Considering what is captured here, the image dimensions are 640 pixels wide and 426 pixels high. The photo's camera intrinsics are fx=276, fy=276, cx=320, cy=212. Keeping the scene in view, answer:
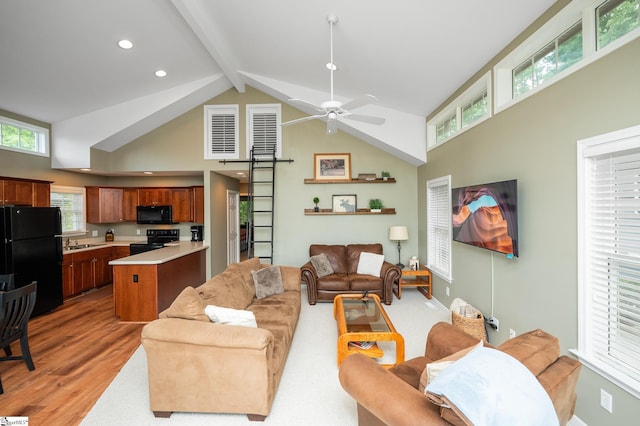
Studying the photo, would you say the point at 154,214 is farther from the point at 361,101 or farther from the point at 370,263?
the point at 361,101

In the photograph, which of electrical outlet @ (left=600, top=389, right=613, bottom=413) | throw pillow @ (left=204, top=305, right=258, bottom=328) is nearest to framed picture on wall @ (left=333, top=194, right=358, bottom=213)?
throw pillow @ (left=204, top=305, right=258, bottom=328)

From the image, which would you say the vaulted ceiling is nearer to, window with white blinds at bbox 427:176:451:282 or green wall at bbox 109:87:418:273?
green wall at bbox 109:87:418:273

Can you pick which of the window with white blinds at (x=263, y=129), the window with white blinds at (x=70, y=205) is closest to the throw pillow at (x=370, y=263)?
the window with white blinds at (x=263, y=129)

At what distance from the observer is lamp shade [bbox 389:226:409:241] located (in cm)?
513

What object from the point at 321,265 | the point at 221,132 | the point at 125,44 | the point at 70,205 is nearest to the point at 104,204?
the point at 70,205

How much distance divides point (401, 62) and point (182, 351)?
147 inches

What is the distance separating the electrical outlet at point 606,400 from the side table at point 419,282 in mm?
2902

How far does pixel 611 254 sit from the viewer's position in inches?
70.9

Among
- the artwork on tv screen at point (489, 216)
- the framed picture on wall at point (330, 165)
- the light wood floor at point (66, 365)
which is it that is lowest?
the light wood floor at point (66, 365)

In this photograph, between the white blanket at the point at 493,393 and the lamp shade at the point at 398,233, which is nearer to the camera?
the white blanket at the point at 493,393

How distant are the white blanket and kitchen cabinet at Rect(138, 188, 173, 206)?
6383mm

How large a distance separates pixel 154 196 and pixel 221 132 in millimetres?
2178

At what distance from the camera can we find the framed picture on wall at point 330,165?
18.3ft

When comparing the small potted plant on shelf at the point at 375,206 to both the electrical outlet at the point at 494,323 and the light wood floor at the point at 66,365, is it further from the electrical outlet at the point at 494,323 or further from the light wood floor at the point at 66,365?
the light wood floor at the point at 66,365
